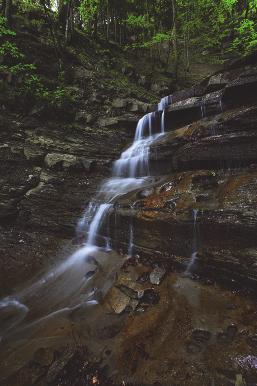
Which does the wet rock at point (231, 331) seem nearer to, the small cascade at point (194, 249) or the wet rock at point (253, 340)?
the wet rock at point (253, 340)

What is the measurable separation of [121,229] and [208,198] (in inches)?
96.3

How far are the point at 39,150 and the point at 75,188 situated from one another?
2224 mm

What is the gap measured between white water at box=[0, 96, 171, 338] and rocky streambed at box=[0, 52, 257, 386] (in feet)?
0.49

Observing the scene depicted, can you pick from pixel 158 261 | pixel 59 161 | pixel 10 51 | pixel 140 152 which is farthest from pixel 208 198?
pixel 10 51

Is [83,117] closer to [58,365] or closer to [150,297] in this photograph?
[150,297]

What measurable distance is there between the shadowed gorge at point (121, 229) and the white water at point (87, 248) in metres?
0.04

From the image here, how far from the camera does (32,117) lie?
11.2 metres

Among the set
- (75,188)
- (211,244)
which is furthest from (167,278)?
(75,188)

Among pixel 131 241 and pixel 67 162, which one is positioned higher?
pixel 67 162

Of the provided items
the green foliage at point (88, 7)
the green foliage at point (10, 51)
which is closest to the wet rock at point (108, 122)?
the green foliage at point (10, 51)

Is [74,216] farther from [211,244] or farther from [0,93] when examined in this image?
[0,93]

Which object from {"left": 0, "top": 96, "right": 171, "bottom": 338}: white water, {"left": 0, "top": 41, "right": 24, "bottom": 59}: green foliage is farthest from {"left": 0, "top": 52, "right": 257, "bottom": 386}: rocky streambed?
{"left": 0, "top": 41, "right": 24, "bottom": 59}: green foliage

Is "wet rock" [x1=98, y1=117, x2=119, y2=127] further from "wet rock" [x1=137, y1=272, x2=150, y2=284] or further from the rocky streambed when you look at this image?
"wet rock" [x1=137, y1=272, x2=150, y2=284]

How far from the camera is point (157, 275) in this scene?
6000 mm
